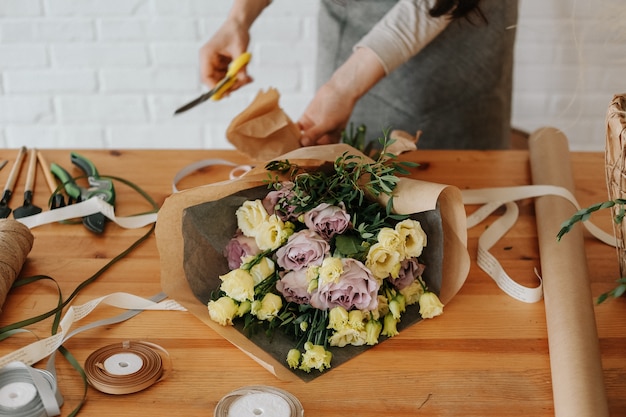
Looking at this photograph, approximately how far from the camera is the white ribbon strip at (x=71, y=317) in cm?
79

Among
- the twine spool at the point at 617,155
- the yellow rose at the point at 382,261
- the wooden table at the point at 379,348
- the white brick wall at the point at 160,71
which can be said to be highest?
the twine spool at the point at 617,155

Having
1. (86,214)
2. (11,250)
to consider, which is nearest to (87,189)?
(86,214)

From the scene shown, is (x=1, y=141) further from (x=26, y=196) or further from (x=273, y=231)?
(x=273, y=231)

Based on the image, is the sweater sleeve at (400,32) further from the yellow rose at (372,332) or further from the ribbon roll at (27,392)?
the ribbon roll at (27,392)

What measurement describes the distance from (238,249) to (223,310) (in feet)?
0.30

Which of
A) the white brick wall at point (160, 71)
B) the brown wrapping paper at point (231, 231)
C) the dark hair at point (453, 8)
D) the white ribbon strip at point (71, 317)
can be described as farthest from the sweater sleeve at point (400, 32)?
the white brick wall at point (160, 71)

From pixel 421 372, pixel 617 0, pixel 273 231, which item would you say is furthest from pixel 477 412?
pixel 617 0

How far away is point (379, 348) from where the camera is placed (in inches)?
33.3

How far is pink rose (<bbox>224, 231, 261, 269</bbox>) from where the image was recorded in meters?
0.91

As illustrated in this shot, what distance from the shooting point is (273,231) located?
89 cm

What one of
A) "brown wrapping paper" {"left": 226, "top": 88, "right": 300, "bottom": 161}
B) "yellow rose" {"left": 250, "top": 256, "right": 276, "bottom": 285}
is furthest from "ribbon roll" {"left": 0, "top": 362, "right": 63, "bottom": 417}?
"brown wrapping paper" {"left": 226, "top": 88, "right": 300, "bottom": 161}

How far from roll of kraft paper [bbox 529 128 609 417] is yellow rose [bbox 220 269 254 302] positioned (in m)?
0.34

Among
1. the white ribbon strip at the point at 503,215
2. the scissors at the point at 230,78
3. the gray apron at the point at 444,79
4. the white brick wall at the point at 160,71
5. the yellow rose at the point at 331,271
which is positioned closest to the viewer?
the yellow rose at the point at 331,271

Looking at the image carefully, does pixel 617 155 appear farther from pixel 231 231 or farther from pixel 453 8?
pixel 453 8
